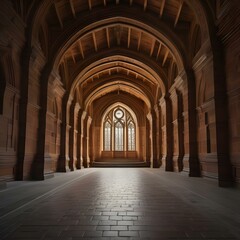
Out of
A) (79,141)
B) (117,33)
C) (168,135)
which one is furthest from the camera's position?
(79,141)

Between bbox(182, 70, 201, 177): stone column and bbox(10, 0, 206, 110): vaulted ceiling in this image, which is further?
bbox(10, 0, 206, 110): vaulted ceiling

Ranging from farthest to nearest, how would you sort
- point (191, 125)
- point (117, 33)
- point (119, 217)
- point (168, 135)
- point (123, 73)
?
point (123, 73), point (168, 135), point (117, 33), point (191, 125), point (119, 217)

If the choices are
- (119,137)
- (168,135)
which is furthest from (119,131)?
(168,135)

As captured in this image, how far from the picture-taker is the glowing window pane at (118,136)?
30.7 m

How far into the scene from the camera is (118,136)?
3098cm

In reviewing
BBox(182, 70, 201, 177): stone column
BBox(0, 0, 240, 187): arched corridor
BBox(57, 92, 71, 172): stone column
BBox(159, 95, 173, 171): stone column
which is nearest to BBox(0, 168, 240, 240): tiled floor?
BBox(0, 0, 240, 187): arched corridor

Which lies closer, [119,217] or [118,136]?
[119,217]

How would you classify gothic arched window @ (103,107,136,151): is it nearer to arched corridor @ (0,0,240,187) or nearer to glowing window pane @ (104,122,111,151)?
glowing window pane @ (104,122,111,151)

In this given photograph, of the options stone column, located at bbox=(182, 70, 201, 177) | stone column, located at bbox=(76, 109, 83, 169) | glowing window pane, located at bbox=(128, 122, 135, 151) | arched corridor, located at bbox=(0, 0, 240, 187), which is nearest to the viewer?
arched corridor, located at bbox=(0, 0, 240, 187)

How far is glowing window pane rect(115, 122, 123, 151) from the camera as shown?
3070 cm

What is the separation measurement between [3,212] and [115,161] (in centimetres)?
2418

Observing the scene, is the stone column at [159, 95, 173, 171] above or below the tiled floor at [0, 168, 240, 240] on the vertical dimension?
above

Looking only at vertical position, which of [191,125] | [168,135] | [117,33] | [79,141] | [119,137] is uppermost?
[117,33]

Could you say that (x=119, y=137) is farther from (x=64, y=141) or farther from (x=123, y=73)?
(x=64, y=141)
